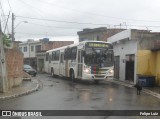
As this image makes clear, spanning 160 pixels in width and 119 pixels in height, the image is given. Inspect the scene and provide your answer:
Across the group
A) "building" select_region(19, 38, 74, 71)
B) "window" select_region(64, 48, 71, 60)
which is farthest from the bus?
"building" select_region(19, 38, 74, 71)

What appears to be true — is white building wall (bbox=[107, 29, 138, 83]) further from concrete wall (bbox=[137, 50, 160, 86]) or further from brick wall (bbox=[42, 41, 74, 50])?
brick wall (bbox=[42, 41, 74, 50])

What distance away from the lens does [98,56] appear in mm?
27688

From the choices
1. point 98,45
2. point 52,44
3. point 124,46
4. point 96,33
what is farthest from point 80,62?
point 52,44

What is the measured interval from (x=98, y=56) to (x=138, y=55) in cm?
478

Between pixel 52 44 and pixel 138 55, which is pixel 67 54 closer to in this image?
pixel 138 55

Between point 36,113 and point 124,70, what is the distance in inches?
883

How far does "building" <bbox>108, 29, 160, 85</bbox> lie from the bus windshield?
3.08m

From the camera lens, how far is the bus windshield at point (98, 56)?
27.6 m

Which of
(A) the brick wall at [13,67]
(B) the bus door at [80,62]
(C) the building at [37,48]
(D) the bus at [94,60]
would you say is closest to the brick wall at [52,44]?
(C) the building at [37,48]

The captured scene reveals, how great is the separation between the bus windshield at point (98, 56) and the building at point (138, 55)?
308 cm

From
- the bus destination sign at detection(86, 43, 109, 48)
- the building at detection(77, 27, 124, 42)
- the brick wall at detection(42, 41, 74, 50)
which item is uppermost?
the building at detection(77, 27, 124, 42)

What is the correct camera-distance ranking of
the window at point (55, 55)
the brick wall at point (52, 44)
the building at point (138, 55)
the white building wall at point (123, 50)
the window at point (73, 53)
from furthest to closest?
the brick wall at point (52, 44)
the window at point (55, 55)
the white building wall at point (123, 50)
the window at point (73, 53)
the building at point (138, 55)

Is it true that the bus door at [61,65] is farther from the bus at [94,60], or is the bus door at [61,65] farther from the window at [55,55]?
the bus at [94,60]

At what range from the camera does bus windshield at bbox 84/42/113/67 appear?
27.6 m
